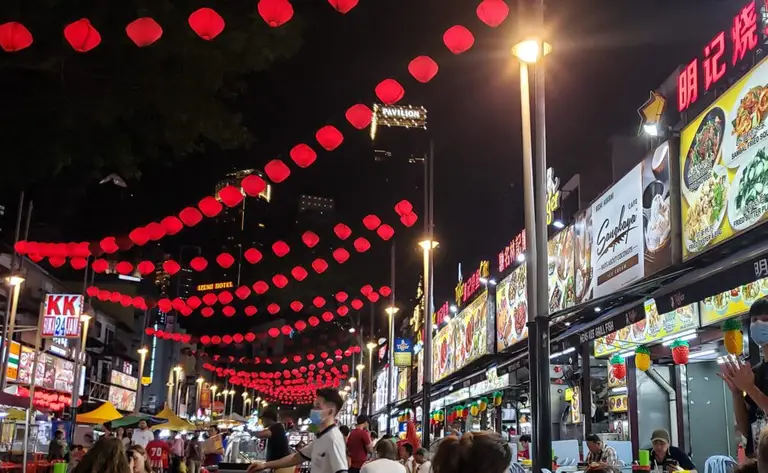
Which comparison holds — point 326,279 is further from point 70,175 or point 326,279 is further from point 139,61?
point 139,61

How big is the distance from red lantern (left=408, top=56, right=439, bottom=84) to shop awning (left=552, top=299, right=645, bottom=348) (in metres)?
4.57

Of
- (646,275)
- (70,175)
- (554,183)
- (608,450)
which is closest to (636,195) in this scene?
(646,275)

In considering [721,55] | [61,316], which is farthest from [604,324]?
[61,316]

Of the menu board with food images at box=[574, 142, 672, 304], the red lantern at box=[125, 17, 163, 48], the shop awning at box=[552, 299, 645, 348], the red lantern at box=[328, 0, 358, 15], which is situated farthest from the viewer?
the menu board with food images at box=[574, 142, 672, 304]

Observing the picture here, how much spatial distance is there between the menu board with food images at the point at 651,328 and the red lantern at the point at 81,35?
338 inches

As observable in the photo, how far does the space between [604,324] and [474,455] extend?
8.94 m

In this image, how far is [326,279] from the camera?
37969mm

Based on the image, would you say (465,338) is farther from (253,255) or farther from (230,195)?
(230,195)

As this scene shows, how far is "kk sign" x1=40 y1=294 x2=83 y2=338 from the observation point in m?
27.8

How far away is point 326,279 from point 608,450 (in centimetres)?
2713

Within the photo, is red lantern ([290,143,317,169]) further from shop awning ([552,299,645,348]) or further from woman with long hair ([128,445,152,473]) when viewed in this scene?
woman with long hair ([128,445,152,473])

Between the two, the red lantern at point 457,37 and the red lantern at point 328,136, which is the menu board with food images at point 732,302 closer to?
the red lantern at point 457,37

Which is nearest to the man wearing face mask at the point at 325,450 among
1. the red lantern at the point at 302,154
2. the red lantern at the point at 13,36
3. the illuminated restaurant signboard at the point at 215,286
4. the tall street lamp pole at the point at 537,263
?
the tall street lamp pole at the point at 537,263

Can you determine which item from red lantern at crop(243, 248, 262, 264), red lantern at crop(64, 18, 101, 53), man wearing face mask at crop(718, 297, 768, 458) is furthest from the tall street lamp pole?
red lantern at crop(243, 248, 262, 264)
